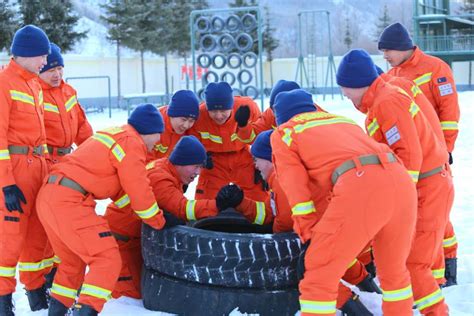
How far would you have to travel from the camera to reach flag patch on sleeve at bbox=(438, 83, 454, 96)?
5.03 m

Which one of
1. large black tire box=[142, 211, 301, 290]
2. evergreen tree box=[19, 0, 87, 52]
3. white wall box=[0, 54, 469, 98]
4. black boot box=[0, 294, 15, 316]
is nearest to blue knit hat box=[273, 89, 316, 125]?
large black tire box=[142, 211, 301, 290]

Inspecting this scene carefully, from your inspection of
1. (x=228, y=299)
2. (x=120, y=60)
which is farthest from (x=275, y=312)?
(x=120, y=60)

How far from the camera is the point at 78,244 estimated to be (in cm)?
384

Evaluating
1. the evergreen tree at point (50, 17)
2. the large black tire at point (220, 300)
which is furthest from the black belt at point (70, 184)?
the evergreen tree at point (50, 17)

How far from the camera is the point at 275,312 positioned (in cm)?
382

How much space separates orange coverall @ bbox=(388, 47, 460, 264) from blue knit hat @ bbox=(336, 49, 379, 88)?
1499mm

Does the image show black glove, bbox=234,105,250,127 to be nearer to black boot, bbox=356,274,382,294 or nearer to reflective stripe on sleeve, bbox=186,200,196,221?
reflective stripe on sleeve, bbox=186,200,196,221

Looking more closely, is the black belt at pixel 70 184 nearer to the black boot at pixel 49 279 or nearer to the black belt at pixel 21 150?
the black belt at pixel 21 150

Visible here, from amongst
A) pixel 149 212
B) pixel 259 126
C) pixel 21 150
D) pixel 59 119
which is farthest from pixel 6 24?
pixel 149 212

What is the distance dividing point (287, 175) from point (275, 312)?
1.01 meters

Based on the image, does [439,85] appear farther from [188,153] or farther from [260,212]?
[188,153]

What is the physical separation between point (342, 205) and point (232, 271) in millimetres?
1004

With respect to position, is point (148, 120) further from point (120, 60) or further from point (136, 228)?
point (120, 60)

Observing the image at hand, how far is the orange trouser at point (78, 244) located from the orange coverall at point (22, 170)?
0.94ft
